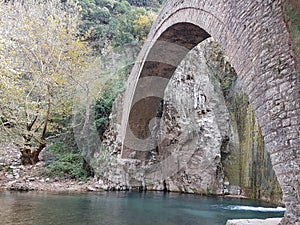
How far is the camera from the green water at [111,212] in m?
5.77

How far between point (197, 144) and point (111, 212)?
5.56 meters

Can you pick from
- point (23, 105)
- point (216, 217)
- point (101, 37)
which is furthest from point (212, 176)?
point (101, 37)

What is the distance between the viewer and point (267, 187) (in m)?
10.1

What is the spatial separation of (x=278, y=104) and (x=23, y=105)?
26.2 ft

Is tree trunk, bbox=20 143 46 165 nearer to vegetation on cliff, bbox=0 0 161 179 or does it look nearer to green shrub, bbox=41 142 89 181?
vegetation on cliff, bbox=0 0 161 179

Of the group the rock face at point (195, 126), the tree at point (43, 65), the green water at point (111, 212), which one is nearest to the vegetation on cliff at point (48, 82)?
the tree at point (43, 65)

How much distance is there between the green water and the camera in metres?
5.77

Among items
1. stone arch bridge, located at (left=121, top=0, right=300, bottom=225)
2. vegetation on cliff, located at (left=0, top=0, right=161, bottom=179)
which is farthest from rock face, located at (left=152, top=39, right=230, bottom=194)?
stone arch bridge, located at (left=121, top=0, right=300, bottom=225)

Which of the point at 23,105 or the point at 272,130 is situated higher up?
the point at 23,105

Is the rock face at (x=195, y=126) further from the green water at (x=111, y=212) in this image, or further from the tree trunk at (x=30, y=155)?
the tree trunk at (x=30, y=155)

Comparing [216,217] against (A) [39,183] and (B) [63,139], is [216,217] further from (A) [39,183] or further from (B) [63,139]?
(B) [63,139]

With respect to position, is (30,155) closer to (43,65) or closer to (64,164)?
(64,164)

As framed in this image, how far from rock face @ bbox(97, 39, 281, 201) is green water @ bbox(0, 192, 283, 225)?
8.85 feet

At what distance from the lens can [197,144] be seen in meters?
11.5
